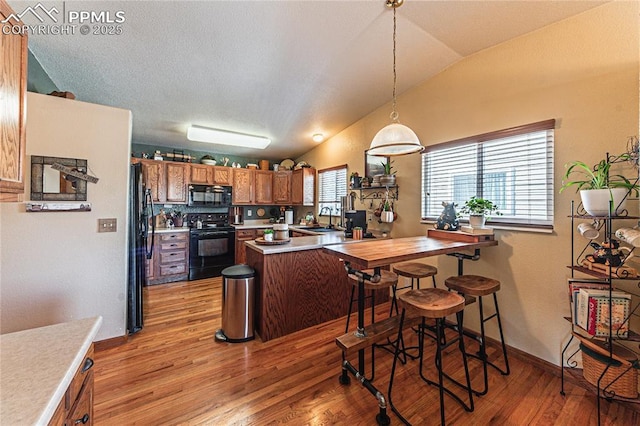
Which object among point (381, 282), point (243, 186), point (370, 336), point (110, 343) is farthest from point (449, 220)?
point (243, 186)

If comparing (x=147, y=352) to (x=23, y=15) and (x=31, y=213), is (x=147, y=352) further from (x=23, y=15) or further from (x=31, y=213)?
(x=23, y=15)

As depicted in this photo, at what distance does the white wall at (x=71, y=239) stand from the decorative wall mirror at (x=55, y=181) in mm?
45

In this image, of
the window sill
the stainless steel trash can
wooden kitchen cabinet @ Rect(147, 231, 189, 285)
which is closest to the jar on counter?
the stainless steel trash can

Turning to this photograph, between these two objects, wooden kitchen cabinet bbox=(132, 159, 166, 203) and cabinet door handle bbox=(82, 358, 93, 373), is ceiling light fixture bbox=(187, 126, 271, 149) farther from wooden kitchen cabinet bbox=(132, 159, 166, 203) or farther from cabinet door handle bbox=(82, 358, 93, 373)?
cabinet door handle bbox=(82, 358, 93, 373)

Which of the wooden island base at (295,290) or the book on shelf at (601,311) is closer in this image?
the book on shelf at (601,311)

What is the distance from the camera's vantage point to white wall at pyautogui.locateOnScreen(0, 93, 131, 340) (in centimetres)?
196

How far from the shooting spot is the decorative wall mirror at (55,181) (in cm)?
199

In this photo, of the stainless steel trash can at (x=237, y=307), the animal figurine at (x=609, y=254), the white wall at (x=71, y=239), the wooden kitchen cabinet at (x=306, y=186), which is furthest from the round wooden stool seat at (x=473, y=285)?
the wooden kitchen cabinet at (x=306, y=186)

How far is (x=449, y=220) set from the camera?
2.50m

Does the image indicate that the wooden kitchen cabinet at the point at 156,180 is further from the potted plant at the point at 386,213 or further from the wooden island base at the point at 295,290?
the potted plant at the point at 386,213

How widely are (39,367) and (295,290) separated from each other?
201 centimetres

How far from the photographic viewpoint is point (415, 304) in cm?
157

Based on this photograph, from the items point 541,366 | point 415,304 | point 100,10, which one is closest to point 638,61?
point 415,304

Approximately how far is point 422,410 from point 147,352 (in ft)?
7.71
